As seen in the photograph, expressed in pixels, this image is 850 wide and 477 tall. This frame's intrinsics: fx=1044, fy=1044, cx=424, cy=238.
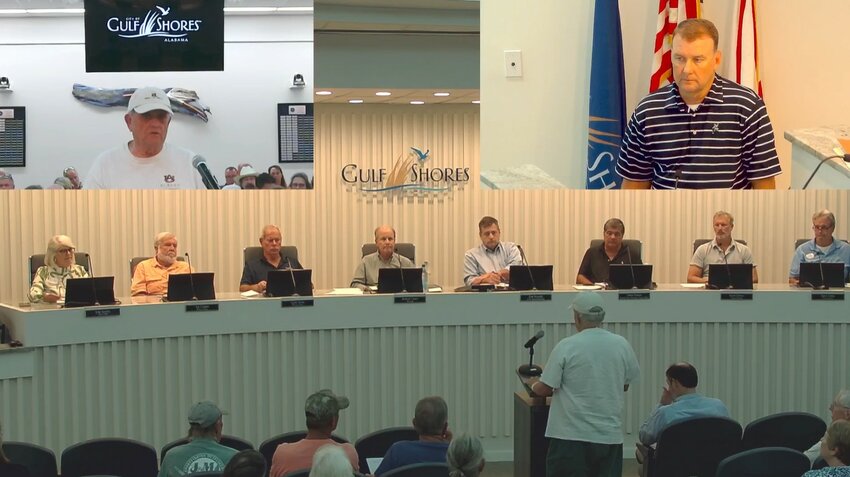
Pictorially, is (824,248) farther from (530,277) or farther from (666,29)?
(666,29)

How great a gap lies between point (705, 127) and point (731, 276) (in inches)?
111

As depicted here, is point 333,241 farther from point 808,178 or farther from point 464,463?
point 464,463

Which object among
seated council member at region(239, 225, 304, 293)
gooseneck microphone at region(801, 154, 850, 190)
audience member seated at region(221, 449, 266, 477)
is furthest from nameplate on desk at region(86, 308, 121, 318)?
gooseneck microphone at region(801, 154, 850, 190)

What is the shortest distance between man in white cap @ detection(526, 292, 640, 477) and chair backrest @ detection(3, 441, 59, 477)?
2.02 metres

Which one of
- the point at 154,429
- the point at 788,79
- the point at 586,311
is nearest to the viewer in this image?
the point at 586,311

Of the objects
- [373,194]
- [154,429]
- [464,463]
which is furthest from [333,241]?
[464,463]

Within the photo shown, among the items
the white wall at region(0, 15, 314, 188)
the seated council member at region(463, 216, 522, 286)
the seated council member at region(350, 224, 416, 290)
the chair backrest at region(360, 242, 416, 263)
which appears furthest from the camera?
the white wall at region(0, 15, 314, 188)

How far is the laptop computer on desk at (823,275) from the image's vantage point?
22.5ft

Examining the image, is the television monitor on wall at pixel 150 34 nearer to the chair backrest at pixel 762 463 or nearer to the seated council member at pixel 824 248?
the seated council member at pixel 824 248

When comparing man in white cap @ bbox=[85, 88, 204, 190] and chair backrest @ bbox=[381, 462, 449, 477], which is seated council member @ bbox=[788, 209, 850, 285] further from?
man in white cap @ bbox=[85, 88, 204, 190]

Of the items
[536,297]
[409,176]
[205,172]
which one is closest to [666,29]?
[409,176]

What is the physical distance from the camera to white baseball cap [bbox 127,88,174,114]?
8.95 metres

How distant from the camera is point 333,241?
9.58 m

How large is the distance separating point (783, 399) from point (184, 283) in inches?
150
